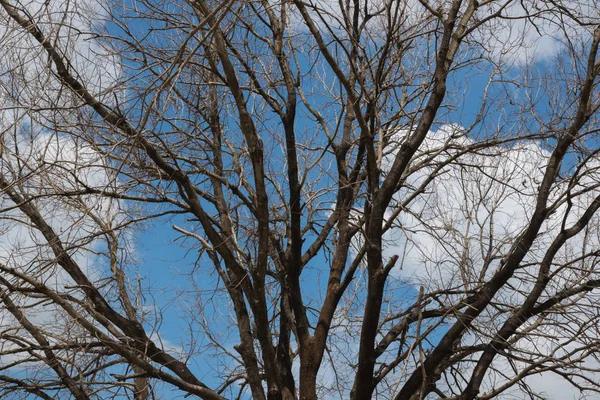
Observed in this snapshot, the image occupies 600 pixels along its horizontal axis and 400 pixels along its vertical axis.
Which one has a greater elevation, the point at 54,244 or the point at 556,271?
the point at 54,244

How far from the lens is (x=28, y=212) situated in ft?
22.2

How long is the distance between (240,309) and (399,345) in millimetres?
1749

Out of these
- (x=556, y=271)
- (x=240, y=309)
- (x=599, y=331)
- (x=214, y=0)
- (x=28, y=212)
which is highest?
(x=214, y=0)

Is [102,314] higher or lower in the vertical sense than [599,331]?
higher

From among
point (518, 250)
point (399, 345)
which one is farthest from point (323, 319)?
point (518, 250)

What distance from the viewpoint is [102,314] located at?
6812 mm

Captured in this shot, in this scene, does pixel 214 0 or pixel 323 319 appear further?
pixel 323 319

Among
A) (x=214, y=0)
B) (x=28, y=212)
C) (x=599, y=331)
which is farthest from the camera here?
(x=28, y=212)

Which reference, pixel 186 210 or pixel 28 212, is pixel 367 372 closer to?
pixel 186 210

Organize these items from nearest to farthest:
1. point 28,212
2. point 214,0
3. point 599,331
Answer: point 599,331, point 214,0, point 28,212

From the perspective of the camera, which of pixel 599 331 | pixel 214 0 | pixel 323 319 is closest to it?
pixel 599 331

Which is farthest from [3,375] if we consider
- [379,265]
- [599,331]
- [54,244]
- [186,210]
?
[599,331]

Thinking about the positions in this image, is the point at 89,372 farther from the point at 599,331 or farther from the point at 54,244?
the point at 599,331

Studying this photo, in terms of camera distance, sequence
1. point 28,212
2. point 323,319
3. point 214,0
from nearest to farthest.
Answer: point 214,0
point 28,212
point 323,319
